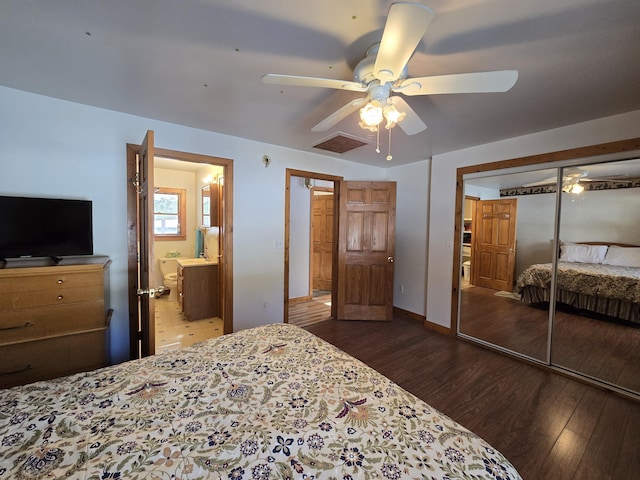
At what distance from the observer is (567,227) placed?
8.50ft

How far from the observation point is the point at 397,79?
134 cm

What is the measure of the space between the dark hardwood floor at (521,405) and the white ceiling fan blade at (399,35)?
2.37m

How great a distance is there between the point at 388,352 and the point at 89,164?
3.53m

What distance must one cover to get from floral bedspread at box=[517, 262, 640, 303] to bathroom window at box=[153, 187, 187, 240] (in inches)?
231

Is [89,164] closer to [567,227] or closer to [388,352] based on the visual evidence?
[388,352]

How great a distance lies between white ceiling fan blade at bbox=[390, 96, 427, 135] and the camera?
59.2 inches

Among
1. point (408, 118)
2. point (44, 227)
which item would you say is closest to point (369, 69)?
point (408, 118)

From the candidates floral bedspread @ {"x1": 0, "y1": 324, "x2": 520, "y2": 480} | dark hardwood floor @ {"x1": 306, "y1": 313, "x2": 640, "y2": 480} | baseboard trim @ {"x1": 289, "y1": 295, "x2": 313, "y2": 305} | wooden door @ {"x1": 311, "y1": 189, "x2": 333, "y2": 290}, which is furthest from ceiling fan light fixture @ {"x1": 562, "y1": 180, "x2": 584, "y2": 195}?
baseboard trim @ {"x1": 289, "y1": 295, "x2": 313, "y2": 305}

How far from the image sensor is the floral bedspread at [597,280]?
96.5 inches

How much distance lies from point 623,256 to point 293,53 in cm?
342

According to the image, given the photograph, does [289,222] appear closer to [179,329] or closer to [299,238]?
[299,238]

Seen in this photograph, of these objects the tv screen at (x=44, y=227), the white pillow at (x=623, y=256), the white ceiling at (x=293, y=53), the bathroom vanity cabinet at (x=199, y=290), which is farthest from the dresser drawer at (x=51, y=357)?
the white pillow at (x=623, y=256)

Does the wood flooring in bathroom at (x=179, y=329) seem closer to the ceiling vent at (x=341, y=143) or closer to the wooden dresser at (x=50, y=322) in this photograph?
the wooden dresser at (x=50, y=322)

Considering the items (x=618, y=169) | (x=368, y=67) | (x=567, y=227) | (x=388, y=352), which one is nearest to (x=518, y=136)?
(x=618, y=169)
